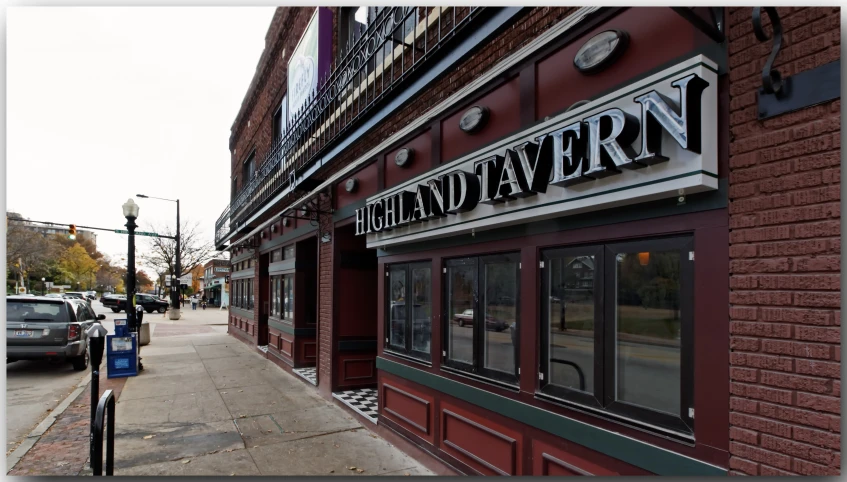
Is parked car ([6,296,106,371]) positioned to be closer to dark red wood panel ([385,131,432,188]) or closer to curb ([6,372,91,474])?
curb ([6,372,91,474])

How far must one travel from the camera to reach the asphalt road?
22.0 feet

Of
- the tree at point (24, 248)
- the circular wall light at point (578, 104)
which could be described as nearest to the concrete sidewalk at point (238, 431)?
the circular wall light at point (578, 104)

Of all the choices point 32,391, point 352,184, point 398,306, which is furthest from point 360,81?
point 32,391

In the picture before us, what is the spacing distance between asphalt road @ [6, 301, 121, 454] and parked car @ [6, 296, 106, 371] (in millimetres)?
414

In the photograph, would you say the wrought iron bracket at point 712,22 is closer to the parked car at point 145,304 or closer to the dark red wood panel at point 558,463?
the dark red wood panel at point 558,463

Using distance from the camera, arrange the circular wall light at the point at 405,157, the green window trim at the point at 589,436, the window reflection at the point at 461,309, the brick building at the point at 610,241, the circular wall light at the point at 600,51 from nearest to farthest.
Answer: the brick building at the point at 610,241 → the green window trim at the point at 589,436 → the circular wall light at the point at 600,51 → the window reflection at the point at 461,309 → the circular wall light at the point at 405,157

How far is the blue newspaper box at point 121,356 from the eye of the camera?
10086 mm

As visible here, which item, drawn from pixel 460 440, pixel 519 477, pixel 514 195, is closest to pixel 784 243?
pixel 514 195

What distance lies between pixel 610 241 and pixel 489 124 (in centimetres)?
180

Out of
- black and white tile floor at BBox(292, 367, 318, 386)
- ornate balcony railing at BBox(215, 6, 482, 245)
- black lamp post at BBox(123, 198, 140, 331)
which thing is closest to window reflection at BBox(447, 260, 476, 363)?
ornate balcony railing at BBox(215, 6, 482, 245)

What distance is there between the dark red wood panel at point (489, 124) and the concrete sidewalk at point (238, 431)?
3430 millimetres

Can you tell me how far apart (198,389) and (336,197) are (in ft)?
14.5

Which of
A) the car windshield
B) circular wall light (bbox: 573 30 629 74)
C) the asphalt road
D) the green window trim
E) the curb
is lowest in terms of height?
the asphalt road

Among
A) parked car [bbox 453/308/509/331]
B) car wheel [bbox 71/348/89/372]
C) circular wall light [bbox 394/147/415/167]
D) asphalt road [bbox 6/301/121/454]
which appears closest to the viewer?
parked car [bbox 453/308/509/331]
